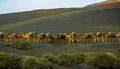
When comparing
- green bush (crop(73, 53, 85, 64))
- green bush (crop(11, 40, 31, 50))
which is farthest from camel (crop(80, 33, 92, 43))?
green bush (crop(73, 53, 85, 64))

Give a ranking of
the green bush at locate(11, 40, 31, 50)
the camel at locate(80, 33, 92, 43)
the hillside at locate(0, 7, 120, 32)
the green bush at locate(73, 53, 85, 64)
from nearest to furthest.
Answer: the green bush at locate(73, 53, 85, 64) → the green bush at locate(11, 40, 31, 50) → the camel at locate(80, 33, 92, 43) → the hillside at locate(0, 7, 120, 32)

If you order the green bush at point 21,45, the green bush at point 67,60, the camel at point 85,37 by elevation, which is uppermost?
the green bush at point 67,60

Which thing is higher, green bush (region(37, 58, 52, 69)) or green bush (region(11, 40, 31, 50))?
green bush (region(37, 58, 52, 69))

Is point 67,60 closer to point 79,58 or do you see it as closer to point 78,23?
point 79,58

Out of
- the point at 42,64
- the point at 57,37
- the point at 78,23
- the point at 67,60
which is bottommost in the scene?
the point at 78,23

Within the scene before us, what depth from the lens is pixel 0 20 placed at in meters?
115

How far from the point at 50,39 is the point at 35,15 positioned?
229ft

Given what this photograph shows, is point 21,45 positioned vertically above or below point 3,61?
below

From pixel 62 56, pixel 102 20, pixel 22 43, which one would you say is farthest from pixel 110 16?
pixel 62 56

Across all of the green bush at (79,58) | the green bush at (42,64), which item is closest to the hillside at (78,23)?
the green bush at (79,58)

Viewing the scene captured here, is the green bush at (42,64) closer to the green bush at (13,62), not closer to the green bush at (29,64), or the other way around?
the green bush at (29,64)

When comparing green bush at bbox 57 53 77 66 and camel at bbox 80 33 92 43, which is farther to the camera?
camel at bbox 80 33 92 43

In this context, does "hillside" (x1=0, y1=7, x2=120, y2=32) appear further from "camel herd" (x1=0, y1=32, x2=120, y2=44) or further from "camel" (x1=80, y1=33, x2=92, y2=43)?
"camel herd" (x1=0, y1=32, x2=120, y2=44)

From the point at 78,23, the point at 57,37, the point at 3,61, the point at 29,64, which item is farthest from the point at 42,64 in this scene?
the point at 78,23
